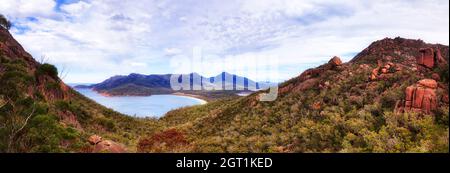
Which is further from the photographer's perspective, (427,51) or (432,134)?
(427,51)

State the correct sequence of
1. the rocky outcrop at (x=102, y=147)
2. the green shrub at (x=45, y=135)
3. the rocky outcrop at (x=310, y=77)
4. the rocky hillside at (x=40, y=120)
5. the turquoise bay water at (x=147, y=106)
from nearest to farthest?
the green shrub at (x=45, y=135) → the rocky hillside at (x=40, y=120) → the rocky outcrop at (x=102, y=147) → the rocky outcrop at (x=310, y=77) → the turquoise bay water at (x=147, y=106)

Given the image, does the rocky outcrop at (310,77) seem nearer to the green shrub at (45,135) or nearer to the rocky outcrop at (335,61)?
the rocky outcrop at (335,61)

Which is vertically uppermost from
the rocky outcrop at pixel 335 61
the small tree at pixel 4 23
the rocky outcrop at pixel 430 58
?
the small tree at pixel 4 23

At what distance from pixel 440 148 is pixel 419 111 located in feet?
11.0

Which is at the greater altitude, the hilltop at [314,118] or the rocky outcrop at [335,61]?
the rocky outcrop at [335,61]

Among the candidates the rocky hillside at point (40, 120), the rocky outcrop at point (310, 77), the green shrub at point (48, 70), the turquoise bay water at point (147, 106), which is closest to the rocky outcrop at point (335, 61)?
the rocky outcrop at point (310, 77)

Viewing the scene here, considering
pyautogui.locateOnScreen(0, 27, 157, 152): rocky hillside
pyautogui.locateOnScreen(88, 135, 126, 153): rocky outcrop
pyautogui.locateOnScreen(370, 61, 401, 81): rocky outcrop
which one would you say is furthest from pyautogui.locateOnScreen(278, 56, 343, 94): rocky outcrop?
pyautogui.locateOnScreen(88, 135, 126, 153): rocky outcrop

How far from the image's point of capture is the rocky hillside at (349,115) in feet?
45.1

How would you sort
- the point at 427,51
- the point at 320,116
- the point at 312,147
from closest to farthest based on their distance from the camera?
the point at 312,147 → the point at 427,51 → the point at 320,116

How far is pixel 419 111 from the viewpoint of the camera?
14.7 m

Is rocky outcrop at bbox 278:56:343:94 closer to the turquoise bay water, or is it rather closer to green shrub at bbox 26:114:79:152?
green shrub at bbox 26:114:79:152

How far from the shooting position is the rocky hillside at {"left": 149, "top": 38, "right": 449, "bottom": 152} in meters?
13.8
